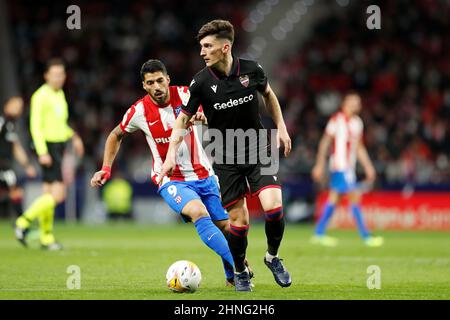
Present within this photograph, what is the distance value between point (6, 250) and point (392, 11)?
665 inches

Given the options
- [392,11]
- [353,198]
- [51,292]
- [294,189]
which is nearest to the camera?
[51,292]

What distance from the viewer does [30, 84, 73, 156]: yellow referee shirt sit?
1231 centimetres

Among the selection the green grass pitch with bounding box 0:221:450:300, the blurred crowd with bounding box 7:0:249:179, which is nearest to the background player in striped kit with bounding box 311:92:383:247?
the green grass pitch with bounding box 0:221:450:300

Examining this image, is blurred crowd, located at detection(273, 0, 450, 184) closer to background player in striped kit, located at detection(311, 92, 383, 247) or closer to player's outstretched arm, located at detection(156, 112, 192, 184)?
background player in striped kit, located at detection(311, 92, 383, 247)

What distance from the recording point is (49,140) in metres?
12.5

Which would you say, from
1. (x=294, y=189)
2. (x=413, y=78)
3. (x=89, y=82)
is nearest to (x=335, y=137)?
(x=294, y=189)

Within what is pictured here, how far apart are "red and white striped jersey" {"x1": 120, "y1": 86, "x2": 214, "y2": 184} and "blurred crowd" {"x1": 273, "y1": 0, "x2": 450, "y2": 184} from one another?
12262 mm

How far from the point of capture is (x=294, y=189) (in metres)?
20.1

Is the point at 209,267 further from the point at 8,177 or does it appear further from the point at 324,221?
the point at 8,177

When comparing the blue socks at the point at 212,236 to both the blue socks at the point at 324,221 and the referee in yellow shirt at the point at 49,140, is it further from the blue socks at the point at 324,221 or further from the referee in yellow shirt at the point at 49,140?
the blue socks at the point at 324,221

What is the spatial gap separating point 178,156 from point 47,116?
483cm

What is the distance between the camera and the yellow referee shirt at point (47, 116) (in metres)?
12.3

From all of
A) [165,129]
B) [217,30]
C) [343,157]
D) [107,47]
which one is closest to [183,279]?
[165,129]

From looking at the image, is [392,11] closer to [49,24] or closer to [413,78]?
[413,78]
